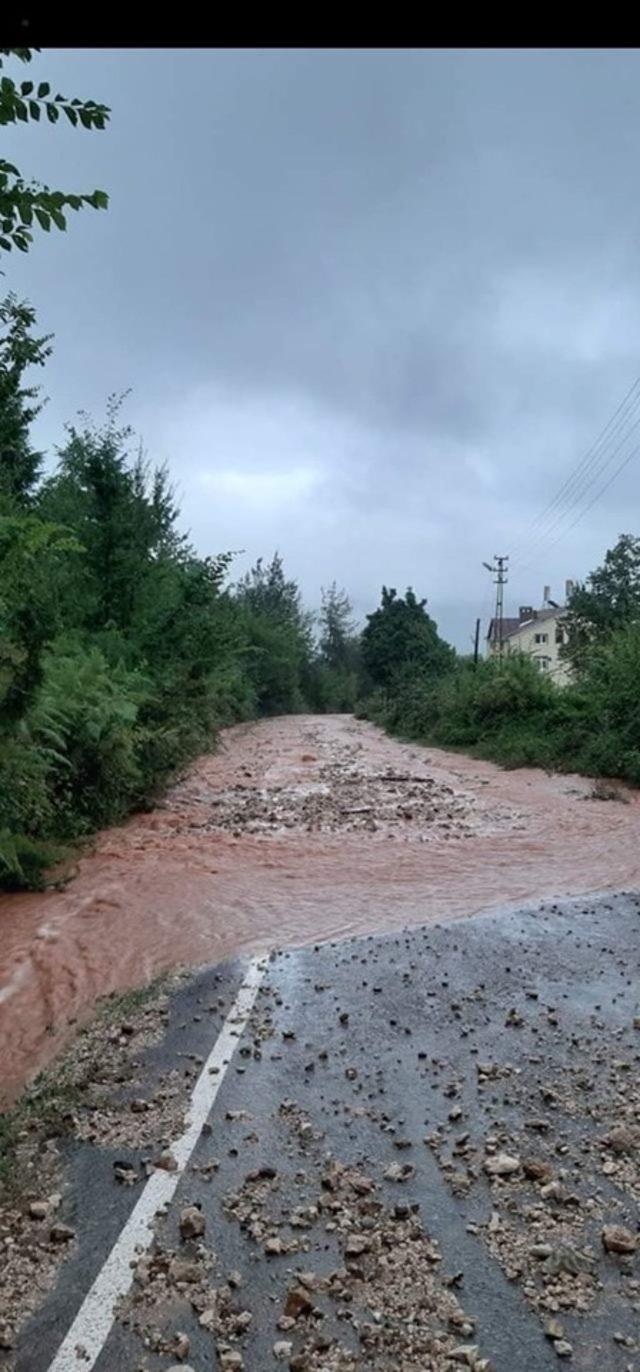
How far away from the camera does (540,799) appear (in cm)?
1473

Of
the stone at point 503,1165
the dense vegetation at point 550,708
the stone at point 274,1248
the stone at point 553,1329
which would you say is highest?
the dense vegetation at point 550,708

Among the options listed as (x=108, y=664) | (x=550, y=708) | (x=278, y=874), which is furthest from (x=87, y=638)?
(x=550, y=708)

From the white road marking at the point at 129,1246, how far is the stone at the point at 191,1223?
0.11 meters

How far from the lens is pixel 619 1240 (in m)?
2.77

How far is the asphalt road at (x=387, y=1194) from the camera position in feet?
7.91

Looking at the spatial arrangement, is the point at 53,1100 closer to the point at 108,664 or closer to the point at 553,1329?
the point at 553,1329

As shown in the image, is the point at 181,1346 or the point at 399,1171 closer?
the point at 181,1346

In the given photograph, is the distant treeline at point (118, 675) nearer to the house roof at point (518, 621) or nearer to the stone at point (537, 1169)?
the stone at point (537, 1169)

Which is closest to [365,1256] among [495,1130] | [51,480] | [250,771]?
[495,1130]

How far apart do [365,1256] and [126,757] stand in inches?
370

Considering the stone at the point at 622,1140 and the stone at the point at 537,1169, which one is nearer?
the stone at the point at 537,1169

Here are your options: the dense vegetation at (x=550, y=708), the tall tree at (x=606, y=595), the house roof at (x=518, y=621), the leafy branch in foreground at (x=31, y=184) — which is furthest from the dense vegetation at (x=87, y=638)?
the house roof at (x=518, y=621)

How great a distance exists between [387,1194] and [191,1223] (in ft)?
2.38

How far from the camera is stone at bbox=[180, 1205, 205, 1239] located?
9.42ft
